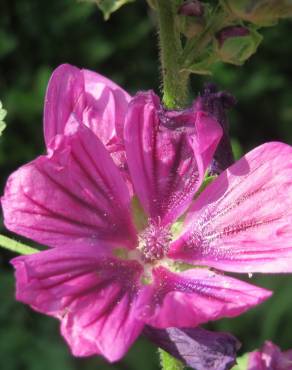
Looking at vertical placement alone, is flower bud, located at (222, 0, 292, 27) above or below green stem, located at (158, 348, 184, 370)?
above

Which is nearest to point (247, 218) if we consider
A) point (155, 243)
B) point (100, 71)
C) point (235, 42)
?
point (155, 243)

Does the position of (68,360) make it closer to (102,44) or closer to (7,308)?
(7,308)

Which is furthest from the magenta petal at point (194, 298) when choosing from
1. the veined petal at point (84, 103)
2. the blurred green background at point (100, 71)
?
the blurred green background at point (100, 71)

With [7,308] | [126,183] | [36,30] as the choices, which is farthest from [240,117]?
[126,183]

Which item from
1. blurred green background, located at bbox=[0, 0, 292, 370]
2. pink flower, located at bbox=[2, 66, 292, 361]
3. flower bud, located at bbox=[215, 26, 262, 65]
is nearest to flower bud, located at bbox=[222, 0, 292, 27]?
flower bud, located at bbox=[215, 26, 262, 65]

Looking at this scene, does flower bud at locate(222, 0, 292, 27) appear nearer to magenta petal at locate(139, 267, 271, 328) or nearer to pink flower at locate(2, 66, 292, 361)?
pink flower at locate(2, 66, 292, 361)

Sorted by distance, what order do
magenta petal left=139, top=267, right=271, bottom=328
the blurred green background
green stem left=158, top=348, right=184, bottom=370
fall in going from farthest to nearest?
the blurred green background, green stem left=158, top=348, right=184, bottom=370, magenta petal left=139, top=267, right=271, bottom=328

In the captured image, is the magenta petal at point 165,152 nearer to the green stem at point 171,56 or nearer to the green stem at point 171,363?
the green stem at point 171,56

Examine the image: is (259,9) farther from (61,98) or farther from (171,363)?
(171,363)
